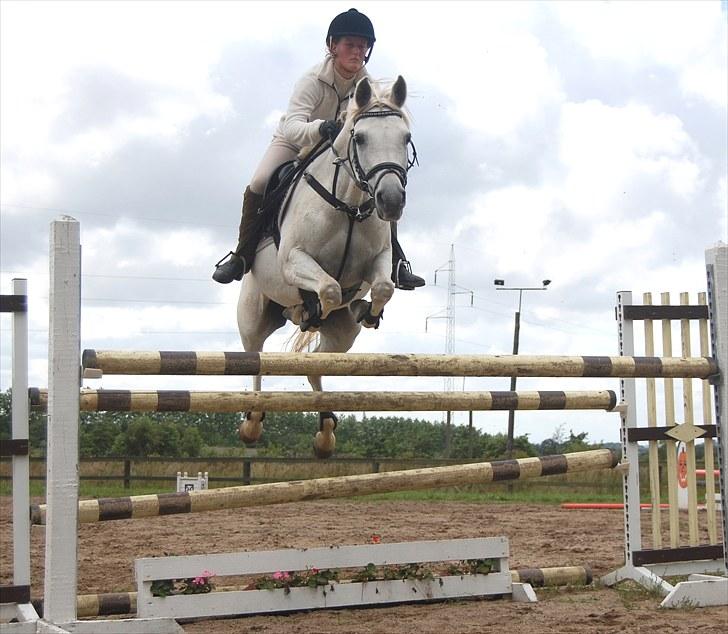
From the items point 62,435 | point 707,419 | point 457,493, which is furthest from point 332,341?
point 457,493

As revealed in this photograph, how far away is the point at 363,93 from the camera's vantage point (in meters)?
4.30

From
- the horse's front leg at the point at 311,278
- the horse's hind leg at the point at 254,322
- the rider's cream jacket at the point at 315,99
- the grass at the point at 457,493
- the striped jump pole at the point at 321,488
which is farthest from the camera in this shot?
the grass at the point at 457,493

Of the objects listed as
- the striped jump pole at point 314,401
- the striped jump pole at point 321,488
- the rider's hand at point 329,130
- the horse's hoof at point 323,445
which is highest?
the rider's hand at point 329,130

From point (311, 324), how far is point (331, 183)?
743 mm

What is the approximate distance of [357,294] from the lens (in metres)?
5.11

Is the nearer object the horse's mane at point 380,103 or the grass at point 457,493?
the horse's mane at point 380,103

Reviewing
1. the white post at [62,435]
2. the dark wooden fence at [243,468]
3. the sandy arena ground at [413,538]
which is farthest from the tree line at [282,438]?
the white post at [62,435]

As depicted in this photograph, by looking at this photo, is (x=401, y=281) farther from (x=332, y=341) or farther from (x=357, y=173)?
(x=357, y=173)

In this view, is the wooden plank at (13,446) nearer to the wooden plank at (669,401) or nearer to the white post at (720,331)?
the wooden plank at (669,401)

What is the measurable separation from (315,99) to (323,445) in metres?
2.05

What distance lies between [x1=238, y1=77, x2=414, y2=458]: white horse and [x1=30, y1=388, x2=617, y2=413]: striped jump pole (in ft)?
2.14

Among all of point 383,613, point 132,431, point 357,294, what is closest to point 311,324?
point 357,294

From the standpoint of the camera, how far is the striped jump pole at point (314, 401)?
140 inches

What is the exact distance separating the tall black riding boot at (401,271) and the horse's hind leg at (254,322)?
3.47 ft
